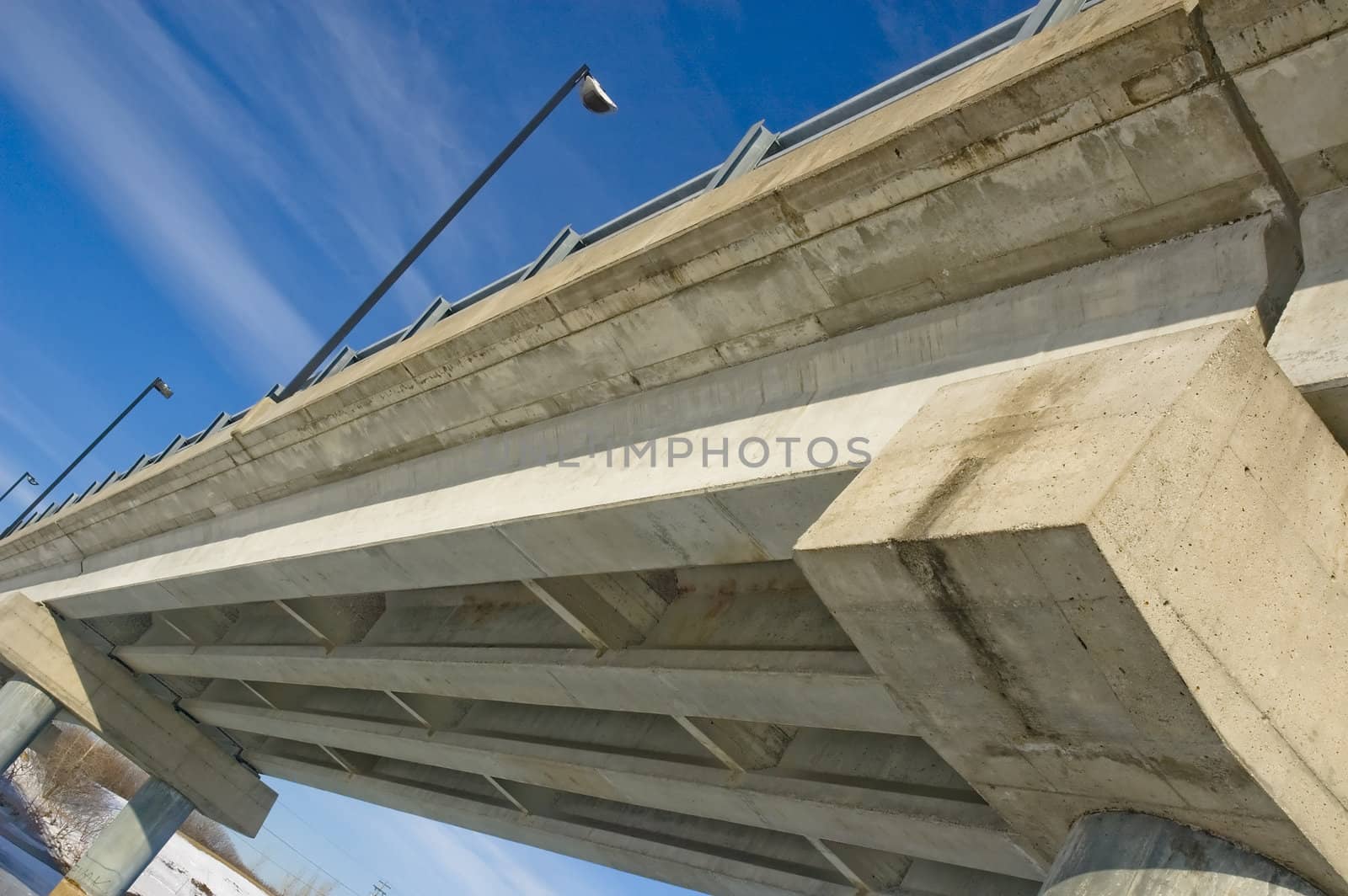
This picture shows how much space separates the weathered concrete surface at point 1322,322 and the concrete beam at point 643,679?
3486 millimetres

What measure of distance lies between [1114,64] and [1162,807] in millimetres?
3244

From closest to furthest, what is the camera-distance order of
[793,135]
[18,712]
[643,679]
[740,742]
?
[793,135]
[643,679]
[740,742]
[18,712]

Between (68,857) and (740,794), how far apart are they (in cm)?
6173

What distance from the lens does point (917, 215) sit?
5.20 meters

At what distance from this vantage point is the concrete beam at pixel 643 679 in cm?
692

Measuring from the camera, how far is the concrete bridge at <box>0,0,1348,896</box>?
135 inches

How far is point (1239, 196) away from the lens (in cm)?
439

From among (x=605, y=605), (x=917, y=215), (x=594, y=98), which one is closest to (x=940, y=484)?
(x=917, y=215)

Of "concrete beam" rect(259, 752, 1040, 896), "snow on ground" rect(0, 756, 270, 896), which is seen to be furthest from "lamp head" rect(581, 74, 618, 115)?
"snow on ground" rect(0, 756, 270, 896)

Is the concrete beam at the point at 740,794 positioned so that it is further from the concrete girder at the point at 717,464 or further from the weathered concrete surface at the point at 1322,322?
the weathered concrete surface at the point at 1322,322

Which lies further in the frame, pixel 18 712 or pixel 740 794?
pixel 18 712

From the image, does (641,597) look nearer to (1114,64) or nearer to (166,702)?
(1114,64)

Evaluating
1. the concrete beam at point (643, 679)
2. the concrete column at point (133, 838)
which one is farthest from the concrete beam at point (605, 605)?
the concrete column at point (133, 838)

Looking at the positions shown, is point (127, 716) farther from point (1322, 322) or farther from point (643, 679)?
point (1322, 322)
